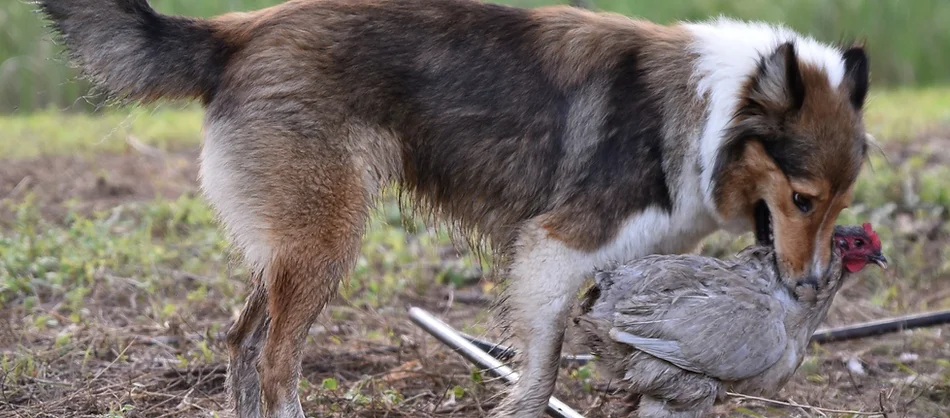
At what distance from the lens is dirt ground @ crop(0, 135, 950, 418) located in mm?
4383

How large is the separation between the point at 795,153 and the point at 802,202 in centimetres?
19

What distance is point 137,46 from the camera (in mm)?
4047

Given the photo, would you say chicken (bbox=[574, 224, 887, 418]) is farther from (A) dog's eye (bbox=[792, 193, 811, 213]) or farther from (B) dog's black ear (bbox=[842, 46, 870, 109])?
(B) dog's black ear (bbox=[842, 46, 870, 109])

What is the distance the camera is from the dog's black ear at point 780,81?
→ 3896 millimetres

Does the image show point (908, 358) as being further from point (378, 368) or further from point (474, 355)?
point (378, 368)

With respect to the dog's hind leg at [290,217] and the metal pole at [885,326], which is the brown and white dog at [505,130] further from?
the metal pole at [885,326]

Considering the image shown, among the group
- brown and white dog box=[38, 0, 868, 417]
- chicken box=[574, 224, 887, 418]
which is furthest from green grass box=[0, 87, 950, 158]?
chicken box=[574, 224, 887, 418]

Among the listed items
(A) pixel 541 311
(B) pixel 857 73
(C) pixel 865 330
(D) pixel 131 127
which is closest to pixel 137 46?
(A) pixel 541 311

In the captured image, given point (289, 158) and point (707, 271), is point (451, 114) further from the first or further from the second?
point (707, 271)

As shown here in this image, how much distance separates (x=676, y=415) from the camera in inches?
150

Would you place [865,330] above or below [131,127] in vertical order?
above

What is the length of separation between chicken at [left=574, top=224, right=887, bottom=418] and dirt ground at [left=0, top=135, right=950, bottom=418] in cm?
26

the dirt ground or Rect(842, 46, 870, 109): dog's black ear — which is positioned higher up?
Rect(842, 46, 870, 109): dog's black ear

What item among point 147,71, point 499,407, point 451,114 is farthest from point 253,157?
point 499,407
